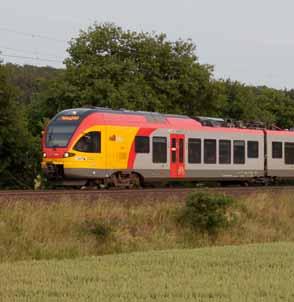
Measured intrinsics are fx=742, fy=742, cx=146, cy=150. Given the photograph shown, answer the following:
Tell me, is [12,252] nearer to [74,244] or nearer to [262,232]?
[74,244]

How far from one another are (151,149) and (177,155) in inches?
63.3

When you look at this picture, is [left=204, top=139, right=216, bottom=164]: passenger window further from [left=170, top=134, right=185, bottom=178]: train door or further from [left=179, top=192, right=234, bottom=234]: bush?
[left=179, top=192, right=234, bottom=234]: bush

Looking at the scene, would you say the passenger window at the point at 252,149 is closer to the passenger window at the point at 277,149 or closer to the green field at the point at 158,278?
the passenger window at the point at 277,149

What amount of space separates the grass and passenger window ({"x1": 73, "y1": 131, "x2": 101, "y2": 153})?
6.01 meters

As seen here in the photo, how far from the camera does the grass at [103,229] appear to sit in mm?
16712

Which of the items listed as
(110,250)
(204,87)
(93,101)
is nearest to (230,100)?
(204,87)

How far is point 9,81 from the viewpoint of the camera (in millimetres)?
34969

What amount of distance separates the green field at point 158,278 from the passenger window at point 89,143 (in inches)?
466

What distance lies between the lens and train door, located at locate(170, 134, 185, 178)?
30.2 meters

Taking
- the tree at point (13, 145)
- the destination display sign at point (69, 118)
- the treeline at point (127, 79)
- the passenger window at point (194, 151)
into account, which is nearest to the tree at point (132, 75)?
the treeline at point (127, 79)

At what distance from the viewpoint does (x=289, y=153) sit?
37.2m

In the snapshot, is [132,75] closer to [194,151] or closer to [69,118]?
[194,151]

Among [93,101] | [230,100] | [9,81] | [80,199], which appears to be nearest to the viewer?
[80,199]

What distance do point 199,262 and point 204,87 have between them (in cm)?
3708
